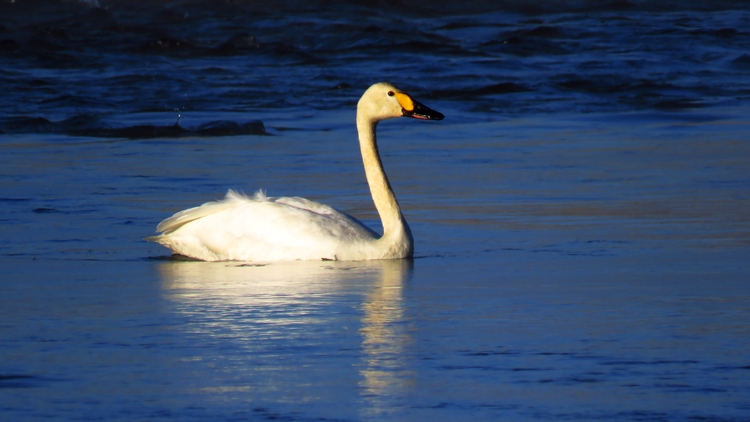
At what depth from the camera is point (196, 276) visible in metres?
7.08

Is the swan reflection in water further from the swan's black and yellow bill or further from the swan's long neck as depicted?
the swan's black and yellow bill

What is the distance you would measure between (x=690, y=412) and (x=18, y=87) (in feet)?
51.9

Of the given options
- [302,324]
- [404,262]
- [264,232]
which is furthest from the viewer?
[264,232]

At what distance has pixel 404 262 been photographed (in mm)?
7395

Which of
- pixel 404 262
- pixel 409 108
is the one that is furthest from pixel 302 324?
pixel 409 108

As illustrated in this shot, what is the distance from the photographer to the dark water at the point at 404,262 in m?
4.57

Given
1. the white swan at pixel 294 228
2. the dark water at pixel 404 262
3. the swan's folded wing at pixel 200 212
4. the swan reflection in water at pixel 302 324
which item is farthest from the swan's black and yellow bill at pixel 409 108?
the swan reflection in water at pixel 302 324

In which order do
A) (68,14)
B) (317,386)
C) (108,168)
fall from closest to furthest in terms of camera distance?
(317,386), (108,168), (68,14)

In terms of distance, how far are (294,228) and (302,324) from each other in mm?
1966

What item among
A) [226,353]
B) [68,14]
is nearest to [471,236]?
[226,353]

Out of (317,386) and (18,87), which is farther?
(18,87)

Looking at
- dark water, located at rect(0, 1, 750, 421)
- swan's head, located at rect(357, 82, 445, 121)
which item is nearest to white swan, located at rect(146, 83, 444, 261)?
swan's head, located at rect(357, 82, 445, 121)

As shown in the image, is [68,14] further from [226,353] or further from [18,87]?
[226,353]

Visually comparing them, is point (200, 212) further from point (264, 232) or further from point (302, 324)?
point (302, 324)
